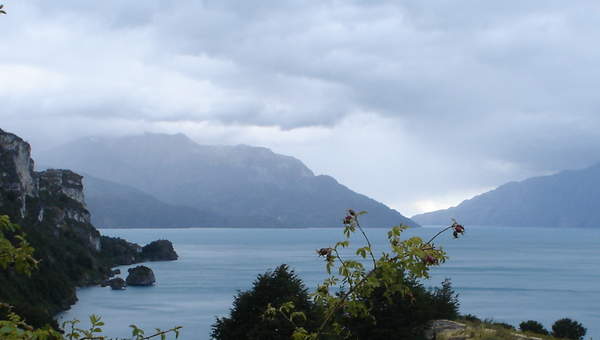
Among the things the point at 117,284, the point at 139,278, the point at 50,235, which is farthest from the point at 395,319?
the point at 50,235

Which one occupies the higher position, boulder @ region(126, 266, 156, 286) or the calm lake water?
boulder @ region(126, 266, 156, 286)

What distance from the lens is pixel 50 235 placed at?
491 feet

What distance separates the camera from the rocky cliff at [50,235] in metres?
103

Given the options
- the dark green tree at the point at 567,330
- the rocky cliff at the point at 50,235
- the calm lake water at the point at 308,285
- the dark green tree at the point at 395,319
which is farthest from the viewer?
the rocky cliff at the point at 50,235

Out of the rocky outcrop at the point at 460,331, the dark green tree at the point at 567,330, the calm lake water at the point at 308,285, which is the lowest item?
the calm lake water at the point at 308,285

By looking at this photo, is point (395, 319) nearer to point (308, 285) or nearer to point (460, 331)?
point (460, 331)

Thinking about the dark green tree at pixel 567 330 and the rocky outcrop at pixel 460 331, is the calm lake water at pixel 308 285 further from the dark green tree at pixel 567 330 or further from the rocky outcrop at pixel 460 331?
the rocky outcrop at pixel 460 331

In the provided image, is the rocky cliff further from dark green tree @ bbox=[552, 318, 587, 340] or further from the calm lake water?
dark green tree @ bbox=[552, 318, 587, 340]

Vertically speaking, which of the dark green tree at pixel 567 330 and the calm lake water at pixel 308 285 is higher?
the dark green tree at pixel 567 330

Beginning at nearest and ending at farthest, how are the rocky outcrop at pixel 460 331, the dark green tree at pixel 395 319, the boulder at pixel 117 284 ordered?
the rocky outcrop at pixel 460 331 → the dark green tree at pixel 395 319 → the boulder at pixel 117 284

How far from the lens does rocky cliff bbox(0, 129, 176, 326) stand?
103 metres

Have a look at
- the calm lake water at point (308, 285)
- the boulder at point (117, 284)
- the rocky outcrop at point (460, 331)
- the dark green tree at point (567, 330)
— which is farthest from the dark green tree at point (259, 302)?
the boulder at point (117, 284)

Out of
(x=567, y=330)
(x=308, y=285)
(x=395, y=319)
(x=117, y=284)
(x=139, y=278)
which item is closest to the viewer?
(x=395, y=319)

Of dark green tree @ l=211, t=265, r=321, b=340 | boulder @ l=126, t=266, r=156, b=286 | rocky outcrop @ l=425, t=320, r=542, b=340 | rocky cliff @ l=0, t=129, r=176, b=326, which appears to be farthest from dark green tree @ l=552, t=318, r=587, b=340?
boulder @ l=126, t=266, r=156, b=286
